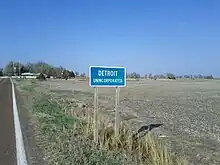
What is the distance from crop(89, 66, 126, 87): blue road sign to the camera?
8.38 metres

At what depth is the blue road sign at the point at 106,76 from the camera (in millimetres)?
8383

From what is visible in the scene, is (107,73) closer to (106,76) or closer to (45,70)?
(106,76)

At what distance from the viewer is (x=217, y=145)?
30.8ft

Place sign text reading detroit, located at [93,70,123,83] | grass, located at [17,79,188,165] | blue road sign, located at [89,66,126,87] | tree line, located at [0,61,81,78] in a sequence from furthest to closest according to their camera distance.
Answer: tree line, located at [0,61,81,78]
sign text reading detroit, located at [93,70,123,83]
blue road sign, located at [89,66,126,87]
grass, located at [17,79,188,165]

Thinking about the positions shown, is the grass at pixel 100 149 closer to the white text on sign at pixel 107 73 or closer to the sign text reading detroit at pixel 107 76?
the sign text reading detroit at pixel 107 76

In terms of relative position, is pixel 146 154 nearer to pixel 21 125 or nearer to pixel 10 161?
pixel 10 161

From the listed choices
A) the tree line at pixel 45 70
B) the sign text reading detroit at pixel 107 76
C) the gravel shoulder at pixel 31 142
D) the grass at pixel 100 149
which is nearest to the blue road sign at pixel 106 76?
the sign text reading detroit at pixel 107 76

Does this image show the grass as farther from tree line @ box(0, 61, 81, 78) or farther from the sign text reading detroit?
tree line @ box(0, 61, 81, 78)

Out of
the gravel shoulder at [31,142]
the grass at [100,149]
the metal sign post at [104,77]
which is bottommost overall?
the gravel shoulder at [31,142]

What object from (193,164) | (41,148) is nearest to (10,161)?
(41,148)

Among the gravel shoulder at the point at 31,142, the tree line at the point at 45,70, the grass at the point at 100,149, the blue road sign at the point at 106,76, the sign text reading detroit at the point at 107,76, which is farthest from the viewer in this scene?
the tree line at the point at 45,70

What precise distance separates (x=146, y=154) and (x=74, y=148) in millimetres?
1663

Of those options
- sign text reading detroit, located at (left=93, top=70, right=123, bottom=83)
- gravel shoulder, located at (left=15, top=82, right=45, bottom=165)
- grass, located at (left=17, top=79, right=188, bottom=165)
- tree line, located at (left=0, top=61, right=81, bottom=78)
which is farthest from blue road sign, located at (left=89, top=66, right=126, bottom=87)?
tree line, located at (left=0, top=61, right=81, bottom=78)

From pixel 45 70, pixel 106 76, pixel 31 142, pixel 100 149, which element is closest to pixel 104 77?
pixel 106 76
